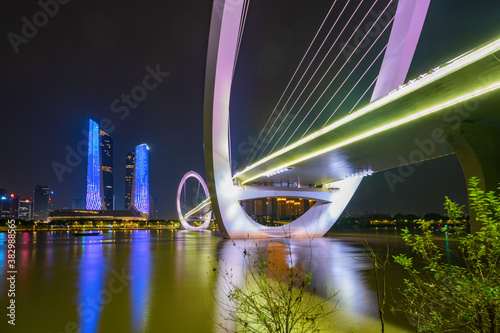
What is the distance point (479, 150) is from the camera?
1044 cm

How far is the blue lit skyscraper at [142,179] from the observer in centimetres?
10962

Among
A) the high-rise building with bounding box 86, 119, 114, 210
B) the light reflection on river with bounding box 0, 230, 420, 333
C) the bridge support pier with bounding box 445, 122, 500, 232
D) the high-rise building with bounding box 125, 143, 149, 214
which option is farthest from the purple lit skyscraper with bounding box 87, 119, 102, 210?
the bridge support pier with bounding box 445, 122, 500, 232

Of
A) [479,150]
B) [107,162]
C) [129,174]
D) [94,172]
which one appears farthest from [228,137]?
[129,174]

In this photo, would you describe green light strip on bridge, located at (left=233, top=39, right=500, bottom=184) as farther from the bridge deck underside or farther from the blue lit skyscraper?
the blue lit skyscraper

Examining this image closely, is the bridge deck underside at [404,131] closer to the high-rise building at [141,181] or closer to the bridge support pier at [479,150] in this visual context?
the bridge support pier at [479,150]

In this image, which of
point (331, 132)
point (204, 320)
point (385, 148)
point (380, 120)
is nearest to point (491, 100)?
point (380, 120)

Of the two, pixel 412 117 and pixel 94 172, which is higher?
pixel 94 172

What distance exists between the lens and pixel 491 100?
9062 mm

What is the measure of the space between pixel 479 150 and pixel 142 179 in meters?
107

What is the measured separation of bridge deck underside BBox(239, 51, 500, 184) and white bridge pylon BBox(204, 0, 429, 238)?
7.08 ft

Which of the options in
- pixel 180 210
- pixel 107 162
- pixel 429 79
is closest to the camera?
pixel 429 79

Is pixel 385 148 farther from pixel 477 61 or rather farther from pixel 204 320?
pixel 204 320

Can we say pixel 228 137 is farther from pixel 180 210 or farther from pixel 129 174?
pixel 129 174

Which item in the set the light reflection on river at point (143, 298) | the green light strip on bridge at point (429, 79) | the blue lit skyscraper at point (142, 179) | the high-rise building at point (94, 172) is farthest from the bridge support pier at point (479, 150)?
the blue lit skyscraper at point (142, 179)
